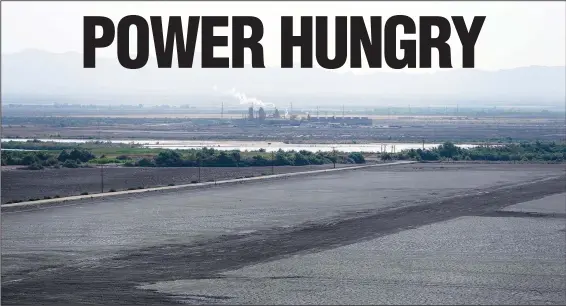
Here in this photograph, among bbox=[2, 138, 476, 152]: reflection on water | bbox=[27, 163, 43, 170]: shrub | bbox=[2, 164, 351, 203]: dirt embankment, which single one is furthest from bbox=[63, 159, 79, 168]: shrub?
bbox=[2, 138, 476, 152]: reflection on water

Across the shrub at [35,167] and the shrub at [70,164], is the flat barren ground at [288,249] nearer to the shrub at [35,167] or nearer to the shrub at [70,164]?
the shrub at [35,167]

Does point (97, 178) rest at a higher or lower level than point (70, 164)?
lower

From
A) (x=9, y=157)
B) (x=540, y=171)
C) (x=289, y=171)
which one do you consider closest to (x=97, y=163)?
(x=9, y=157)

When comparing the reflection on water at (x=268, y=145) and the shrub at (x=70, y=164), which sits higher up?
the shrub at (x=70, y=164)

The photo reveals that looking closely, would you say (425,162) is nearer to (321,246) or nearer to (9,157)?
(9,157)

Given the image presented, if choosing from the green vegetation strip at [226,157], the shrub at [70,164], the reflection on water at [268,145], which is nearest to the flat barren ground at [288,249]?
the shrub at [70,164]

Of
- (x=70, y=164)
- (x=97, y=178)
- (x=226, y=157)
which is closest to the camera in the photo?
(x=97, y=178)

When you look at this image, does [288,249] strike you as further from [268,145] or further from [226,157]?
[268,145]

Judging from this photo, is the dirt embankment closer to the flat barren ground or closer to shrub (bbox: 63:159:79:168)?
shrub (bbox: 63:159:79:168)

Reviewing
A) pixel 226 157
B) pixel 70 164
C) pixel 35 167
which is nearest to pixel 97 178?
pixel 35 167
